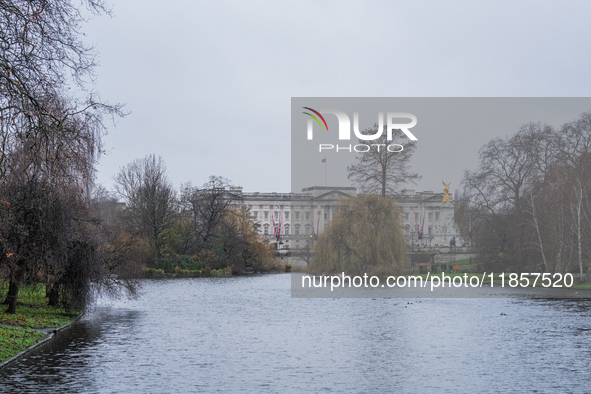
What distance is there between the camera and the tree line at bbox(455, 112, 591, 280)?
4766 centimetres

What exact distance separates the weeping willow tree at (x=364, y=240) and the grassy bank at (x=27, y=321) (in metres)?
25.9

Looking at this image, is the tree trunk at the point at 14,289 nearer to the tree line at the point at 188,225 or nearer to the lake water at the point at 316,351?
the lake water at the point at 316,351

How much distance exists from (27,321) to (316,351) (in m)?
9.59

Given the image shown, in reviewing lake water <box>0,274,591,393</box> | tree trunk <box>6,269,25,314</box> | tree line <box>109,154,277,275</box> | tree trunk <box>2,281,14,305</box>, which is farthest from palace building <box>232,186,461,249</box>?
tree trunk <box>6,269,25,314</box>

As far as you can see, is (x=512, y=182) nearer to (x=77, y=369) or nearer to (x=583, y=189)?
(x=583, y=189)

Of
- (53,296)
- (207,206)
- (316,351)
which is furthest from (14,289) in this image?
(207,206)

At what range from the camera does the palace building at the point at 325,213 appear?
92000 millimetres

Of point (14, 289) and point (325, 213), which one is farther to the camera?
point (325, 213)

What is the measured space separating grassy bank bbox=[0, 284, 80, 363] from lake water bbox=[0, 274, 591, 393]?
55cm

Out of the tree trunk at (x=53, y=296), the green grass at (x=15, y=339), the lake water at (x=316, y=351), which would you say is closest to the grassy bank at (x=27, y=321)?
the green grass at (x=15, y=339)

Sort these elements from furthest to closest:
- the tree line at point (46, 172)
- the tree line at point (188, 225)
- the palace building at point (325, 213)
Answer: the palace building at point (325, 213), the tree line at point (188, 225), the tree line at point (46, 172)

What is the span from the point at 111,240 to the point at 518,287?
30565 millimetres

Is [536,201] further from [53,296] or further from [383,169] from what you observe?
[53,296]

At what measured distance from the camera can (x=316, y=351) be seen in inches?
729
